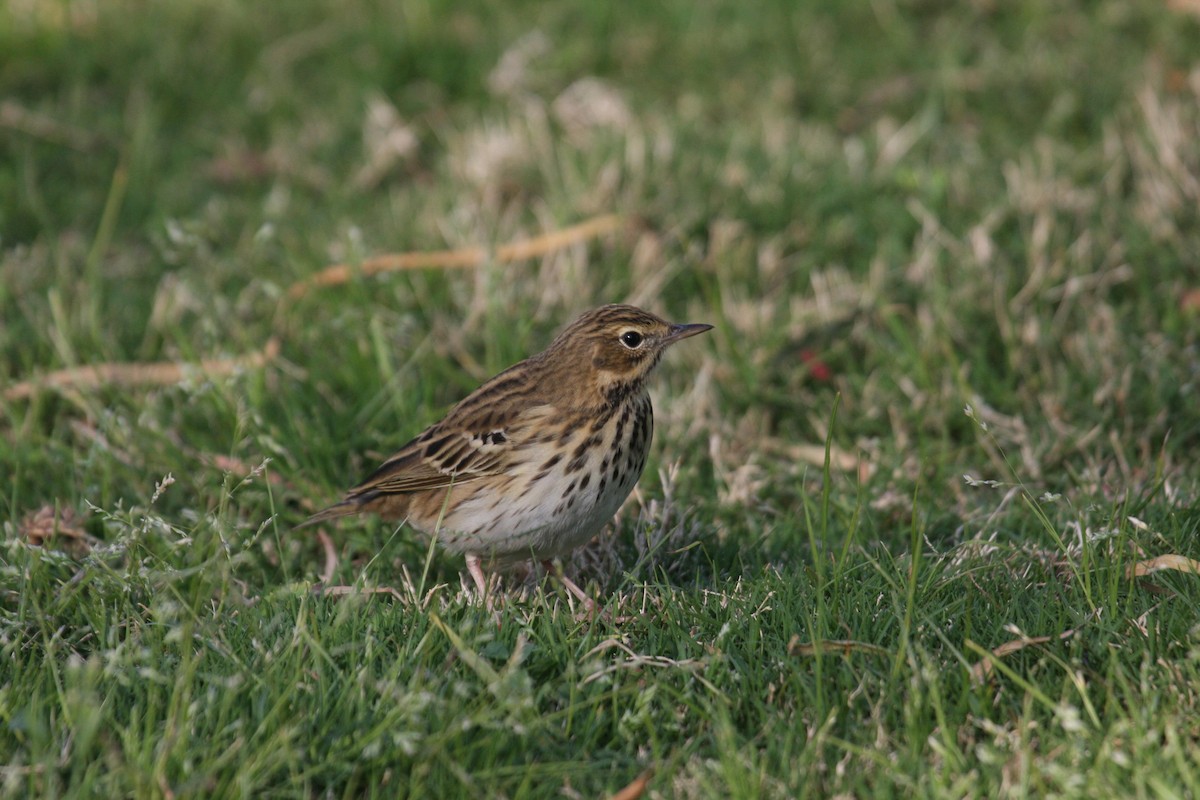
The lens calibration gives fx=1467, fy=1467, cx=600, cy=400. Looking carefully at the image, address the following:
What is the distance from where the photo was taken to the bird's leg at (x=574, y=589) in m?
4.38

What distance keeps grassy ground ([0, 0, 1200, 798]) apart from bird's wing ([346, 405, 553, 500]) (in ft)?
0.99

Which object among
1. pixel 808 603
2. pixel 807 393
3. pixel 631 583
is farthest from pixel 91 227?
pixel 808 603

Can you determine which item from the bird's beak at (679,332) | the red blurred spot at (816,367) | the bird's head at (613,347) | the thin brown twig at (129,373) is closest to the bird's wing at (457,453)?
the bird's head at (613,347)

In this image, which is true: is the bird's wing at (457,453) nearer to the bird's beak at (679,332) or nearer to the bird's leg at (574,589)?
the bird's leg at (574,589)

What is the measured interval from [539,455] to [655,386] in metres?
1.67

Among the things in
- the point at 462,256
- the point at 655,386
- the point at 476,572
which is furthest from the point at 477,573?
the point at 462,256

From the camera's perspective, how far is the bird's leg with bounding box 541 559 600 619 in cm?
438

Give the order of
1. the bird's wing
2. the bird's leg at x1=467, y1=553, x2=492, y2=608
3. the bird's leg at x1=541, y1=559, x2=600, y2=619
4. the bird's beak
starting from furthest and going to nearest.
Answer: the bird's beak → the bird's wing → the bird's leg at x1=467, y1=553, x2=492, y2=608 → the bird's leg at x1=541, y1=559, x2=600, y2=619

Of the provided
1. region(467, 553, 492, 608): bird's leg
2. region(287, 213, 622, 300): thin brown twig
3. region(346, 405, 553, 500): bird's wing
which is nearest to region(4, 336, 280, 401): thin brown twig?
region(287, 213, 622, 300): thin brown twig

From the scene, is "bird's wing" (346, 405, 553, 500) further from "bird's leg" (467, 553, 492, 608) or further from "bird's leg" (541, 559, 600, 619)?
"bird's leg" (541, 559, 600, 619)

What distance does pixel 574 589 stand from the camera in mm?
4641

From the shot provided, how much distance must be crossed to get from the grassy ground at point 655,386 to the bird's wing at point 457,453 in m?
0.30

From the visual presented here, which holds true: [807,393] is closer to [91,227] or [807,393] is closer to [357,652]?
[357,652]

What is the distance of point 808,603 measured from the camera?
14.1 ft
